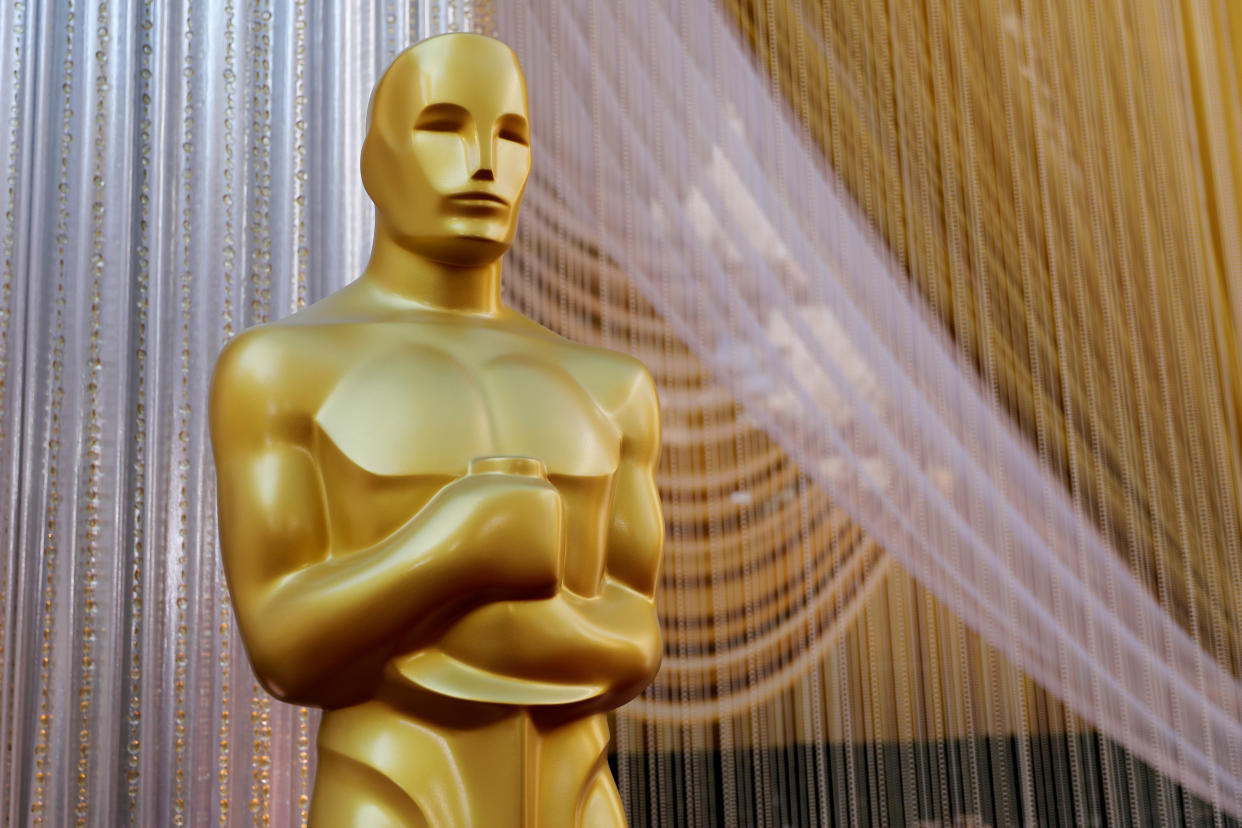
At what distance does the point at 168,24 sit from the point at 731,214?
1.44 m

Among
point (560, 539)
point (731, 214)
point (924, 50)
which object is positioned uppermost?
point (924, 50)

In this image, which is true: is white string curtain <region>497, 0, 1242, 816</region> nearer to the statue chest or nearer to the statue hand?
the statue chest

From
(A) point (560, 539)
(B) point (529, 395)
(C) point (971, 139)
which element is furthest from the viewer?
(C) point (971, 139)

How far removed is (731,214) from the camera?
3.34 metres

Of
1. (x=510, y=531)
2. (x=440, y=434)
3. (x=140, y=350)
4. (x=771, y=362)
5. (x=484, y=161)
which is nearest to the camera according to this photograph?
(x=510, y=531)

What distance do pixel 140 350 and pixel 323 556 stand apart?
1524 mm

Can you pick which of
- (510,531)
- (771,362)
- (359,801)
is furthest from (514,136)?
(771,362)

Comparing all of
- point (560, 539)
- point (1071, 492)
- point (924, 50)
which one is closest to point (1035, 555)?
point (1071, 492)

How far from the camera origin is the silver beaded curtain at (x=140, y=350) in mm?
2611

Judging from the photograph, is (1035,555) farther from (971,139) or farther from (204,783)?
(204,783)

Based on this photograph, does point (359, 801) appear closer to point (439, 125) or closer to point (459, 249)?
point (459, 249)

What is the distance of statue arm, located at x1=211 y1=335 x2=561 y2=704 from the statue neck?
0.75 ft

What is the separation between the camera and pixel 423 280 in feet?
5.36

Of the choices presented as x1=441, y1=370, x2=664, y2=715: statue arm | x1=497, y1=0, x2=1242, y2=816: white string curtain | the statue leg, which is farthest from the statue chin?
x1=497, y1=0, x2=1242, y2=816: white string curtain
